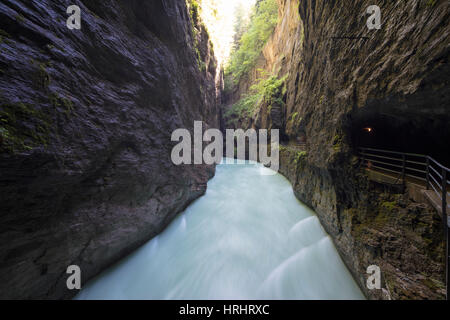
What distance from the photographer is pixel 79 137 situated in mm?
2434

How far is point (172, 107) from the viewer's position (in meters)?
4.85

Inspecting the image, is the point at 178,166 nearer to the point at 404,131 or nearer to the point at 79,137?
the point at 79,137

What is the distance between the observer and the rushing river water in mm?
3021

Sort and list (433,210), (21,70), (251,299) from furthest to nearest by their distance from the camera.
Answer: (251,299) → (433,210) → (21,70)

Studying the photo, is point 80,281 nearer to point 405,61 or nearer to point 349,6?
point 405,61

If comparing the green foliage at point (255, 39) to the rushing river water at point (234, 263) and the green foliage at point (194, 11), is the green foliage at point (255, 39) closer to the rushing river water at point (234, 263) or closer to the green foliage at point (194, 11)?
the green foliage at point (194, 11)

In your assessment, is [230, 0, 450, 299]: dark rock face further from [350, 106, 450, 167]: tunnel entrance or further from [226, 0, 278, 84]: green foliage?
[226, 0, 278, 84]: green foliage

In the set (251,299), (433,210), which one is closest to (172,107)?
(251,299)

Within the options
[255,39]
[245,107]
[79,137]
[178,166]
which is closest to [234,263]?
[178,166]

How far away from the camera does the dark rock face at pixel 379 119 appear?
1944mm

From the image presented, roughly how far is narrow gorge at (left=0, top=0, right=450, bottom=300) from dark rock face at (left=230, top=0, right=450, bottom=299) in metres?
0.02

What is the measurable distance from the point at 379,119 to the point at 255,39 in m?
18.9

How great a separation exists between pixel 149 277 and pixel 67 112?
377 cm

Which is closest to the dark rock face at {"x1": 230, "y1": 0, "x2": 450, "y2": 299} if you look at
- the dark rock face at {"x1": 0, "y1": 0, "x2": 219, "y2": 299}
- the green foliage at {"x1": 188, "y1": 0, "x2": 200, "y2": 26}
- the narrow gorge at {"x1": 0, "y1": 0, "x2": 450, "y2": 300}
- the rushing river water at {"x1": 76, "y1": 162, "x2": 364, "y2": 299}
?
the narrow gorge at {"x1": 0, "y1": 0, "x2": 450, "y2": 300}
